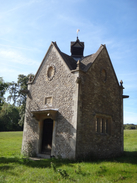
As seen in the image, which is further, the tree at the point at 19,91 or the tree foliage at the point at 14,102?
the tree at the point at 19,91

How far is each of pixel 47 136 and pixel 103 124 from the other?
441 centimetres

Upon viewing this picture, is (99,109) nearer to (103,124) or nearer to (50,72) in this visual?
(103,124)

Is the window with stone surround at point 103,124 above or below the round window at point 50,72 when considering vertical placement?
below

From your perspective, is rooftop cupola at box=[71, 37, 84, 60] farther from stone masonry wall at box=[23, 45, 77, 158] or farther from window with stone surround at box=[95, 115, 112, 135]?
window with stone surround at box=[95, 115, 112, 135]

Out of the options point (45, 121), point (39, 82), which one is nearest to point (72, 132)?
point (45, 121)

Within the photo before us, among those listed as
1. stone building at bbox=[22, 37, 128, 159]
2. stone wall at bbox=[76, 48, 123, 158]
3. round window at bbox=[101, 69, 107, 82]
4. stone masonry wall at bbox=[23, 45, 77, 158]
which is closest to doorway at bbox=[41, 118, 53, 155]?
stone building at bbox=[22, 37, 128, 159]

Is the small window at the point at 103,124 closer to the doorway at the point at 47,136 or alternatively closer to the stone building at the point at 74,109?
the stone building at the point at 74,109

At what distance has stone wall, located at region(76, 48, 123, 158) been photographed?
1084 centimetres

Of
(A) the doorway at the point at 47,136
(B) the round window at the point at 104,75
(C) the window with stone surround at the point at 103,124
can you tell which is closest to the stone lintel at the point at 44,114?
(A) the doorway at the point at 47,136

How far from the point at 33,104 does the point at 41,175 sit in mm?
7769

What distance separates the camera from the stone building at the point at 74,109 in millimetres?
10742

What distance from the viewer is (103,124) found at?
1300 centimetres

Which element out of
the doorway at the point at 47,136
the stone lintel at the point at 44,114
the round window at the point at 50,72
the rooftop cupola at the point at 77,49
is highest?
the rooftop cupola at the point at 77,49

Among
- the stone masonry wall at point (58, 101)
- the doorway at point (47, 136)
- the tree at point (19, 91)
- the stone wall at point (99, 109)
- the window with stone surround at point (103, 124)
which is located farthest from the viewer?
the tree at point (19, 91)
